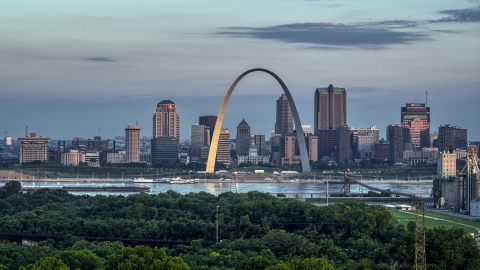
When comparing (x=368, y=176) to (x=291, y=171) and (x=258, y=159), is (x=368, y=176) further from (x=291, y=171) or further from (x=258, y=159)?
(x=258, y=159)

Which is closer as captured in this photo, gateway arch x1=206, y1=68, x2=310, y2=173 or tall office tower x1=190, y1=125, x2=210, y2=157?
gateway arch x1=206, y1=68, x2=310, y2=173

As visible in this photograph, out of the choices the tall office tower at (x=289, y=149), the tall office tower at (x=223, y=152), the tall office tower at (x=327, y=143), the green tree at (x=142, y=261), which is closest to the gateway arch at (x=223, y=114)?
the tall office tower at (x=289, y=149)

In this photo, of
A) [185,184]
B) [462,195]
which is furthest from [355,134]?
[462,195]

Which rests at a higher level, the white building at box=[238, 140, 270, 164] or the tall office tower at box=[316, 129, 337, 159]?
the tall office tower at box=[316, 129, 337, 159]

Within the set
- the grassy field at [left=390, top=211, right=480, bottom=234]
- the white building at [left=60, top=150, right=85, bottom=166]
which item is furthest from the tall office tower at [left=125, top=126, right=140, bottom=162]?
the grassy field at [left=390, top=211, right=480, bottom=234]

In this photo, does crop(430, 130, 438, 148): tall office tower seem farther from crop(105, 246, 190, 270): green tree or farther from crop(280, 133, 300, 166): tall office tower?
crop(105, 246, 190, 270): green tree

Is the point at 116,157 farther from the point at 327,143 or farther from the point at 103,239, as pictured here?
the point at 103,239
